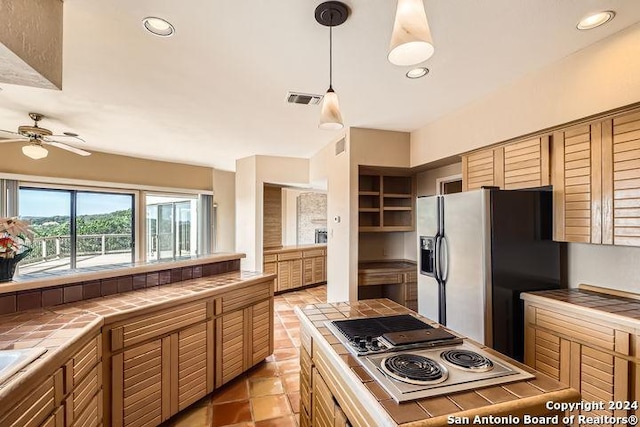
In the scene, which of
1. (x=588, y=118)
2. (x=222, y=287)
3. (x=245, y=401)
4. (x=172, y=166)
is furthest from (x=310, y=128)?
(x=172, y=166)

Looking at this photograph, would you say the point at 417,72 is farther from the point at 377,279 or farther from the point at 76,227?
the point at 76,227

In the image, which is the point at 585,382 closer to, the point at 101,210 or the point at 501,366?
the point at 501,366

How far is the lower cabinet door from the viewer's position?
190 centimetres

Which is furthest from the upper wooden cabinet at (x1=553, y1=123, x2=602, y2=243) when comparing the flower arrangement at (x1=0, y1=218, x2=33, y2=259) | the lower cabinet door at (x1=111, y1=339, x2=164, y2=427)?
the flower arrangement at (x1=0, y1=218, x2=33, y2=259)

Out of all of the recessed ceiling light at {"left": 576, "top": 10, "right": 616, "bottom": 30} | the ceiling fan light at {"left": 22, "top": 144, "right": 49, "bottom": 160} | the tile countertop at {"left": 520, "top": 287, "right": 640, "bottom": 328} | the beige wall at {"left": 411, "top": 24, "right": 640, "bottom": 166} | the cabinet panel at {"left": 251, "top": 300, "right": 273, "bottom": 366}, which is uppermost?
the recessed ceiling light at {"left": 576, "top": 10, "right": 616, "bottom": 30}

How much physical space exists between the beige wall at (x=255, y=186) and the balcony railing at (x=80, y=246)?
85.6 inches

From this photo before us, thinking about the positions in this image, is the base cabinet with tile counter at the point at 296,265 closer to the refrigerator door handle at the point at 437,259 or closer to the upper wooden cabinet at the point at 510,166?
the refrigerator door handle at the point at 437,259

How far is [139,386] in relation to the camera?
6.57 ft

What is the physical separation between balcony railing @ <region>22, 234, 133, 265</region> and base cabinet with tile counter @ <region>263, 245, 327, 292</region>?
107 inches

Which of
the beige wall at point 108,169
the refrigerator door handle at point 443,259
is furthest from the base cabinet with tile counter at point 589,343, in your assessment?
the beige wall at point 108,169

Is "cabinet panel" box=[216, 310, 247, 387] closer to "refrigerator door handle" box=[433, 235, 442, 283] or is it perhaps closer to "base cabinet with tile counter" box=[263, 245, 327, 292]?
"refrigerator door handle" box=[433, 235, 442, 283]

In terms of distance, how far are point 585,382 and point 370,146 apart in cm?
294

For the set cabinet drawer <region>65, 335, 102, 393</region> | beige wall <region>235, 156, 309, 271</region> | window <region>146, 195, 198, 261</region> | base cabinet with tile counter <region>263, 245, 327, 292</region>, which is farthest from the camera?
Result: window <region>146, 195, 198, 261</region>

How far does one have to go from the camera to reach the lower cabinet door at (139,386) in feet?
6.23
